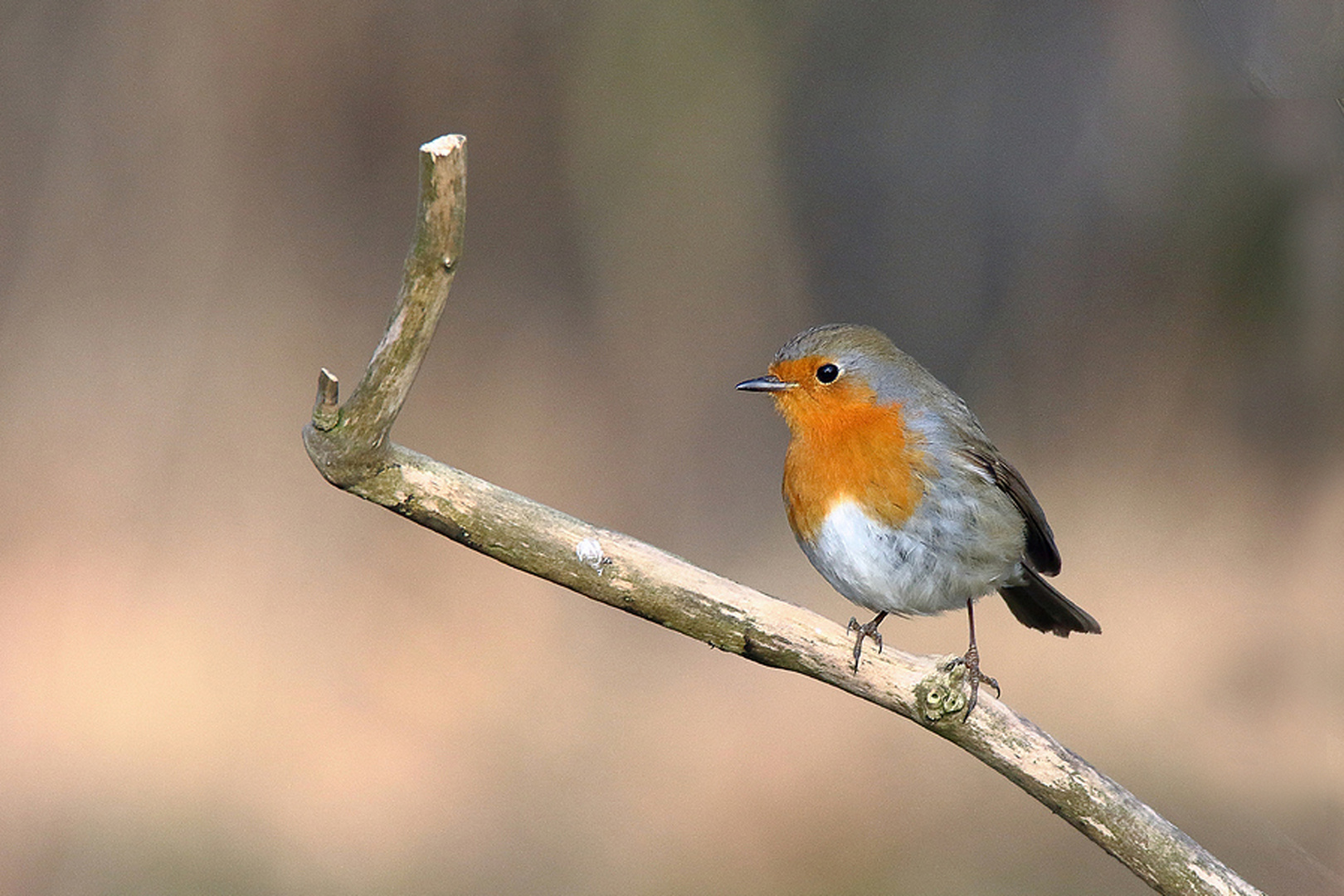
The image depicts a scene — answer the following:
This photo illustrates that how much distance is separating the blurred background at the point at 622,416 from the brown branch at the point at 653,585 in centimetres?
315

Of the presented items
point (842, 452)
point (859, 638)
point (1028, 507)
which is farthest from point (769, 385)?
point (859, 638)

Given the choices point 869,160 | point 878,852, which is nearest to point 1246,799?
point 878,852

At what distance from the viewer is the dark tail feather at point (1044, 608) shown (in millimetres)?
3328

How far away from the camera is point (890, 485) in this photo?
300cm

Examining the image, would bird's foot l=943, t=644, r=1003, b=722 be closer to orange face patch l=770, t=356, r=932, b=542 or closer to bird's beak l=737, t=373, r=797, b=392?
orange face patch l=770, t=356, r=932, b=542

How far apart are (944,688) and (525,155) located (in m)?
5.25

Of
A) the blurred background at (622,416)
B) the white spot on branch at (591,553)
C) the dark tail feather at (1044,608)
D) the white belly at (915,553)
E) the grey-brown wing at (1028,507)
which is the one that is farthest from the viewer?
the blurred background at (622,416)

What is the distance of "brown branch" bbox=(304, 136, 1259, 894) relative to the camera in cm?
199

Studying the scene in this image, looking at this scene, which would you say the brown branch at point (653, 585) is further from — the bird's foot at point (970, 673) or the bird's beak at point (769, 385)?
the bird's beak at point (769, 385)

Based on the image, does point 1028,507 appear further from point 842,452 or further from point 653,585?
point 653,585

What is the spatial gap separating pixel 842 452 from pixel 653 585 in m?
0.90

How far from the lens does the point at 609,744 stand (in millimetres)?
6137

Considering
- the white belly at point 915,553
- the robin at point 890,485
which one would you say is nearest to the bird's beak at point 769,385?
the robin at point 890,485

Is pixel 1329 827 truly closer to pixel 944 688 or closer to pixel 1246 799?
pixel 1246 799
